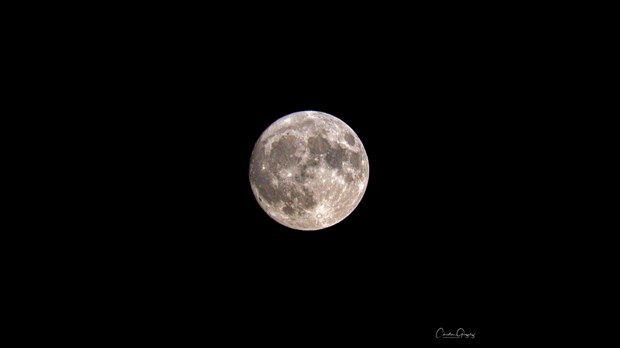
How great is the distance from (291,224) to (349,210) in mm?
807

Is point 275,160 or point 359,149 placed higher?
point 359,149

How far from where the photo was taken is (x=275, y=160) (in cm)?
444

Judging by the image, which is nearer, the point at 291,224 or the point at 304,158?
the point at 304,158

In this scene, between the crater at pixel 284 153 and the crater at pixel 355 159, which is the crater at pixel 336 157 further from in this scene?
the crater at pixel 284 153

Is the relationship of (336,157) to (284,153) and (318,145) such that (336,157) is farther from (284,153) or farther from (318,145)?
(284,153)

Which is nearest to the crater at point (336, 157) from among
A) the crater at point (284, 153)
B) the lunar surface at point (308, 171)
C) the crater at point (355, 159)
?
the lunar surface at point (308, 171)

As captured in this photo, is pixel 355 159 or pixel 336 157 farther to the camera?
pixel 355 159

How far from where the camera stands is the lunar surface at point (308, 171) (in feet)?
14.2

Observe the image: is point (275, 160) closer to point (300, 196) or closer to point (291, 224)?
point (300, 196)

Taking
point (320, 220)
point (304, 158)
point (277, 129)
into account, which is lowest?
point (320, 220)

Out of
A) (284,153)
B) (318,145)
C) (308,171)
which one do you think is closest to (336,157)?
(318,145)

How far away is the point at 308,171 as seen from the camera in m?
4.28

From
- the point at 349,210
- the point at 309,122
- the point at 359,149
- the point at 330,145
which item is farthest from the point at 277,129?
the point at 349,210

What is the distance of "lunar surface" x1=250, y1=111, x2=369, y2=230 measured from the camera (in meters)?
4.32
